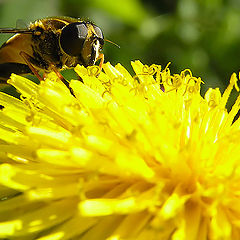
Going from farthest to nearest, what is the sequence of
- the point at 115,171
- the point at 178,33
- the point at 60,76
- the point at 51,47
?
the point at 178,33, the point at 51,47, the point at 60,76, the point at 115,171

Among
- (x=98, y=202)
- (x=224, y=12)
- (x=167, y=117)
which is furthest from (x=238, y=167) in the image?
(x=224, y=12)

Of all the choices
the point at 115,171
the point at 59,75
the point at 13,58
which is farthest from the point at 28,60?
the point at 115,171

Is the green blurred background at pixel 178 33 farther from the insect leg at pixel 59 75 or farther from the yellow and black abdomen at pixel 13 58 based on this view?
the insect leg at pixel 59 75

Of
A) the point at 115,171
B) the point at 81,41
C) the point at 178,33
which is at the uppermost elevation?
the point at 178,33

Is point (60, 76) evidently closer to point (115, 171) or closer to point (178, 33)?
point (115, 171)

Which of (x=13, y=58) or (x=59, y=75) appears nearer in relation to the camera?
(x=59, y=75)

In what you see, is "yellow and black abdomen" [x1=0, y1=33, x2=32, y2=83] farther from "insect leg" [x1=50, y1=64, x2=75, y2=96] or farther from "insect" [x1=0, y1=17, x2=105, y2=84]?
"insect leg" [x1=50, y1=64, x2=75, y2=96]
